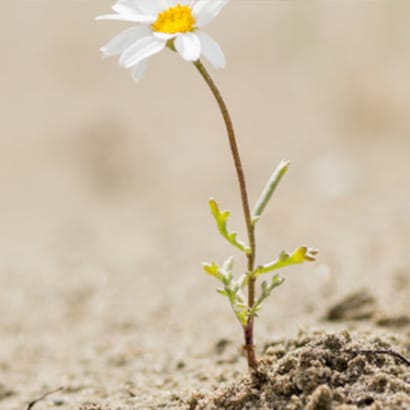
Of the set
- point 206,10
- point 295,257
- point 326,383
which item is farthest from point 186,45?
point 326,383

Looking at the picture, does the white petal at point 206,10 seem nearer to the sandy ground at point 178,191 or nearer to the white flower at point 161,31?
the white flower at point 161,31

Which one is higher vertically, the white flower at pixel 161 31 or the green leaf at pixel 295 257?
the white flower at pixel 161 31

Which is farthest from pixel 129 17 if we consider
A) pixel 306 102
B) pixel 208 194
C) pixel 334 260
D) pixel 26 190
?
pixel 306 102

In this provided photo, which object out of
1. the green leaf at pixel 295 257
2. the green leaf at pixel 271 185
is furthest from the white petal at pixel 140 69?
the green leaf at pixel 295 257

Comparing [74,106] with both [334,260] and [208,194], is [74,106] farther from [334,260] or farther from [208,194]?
[334,260]

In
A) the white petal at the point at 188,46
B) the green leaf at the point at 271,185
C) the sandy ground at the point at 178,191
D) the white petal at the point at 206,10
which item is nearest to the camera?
the white petal at the point at 188,46

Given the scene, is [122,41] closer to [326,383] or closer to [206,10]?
[206,10]
